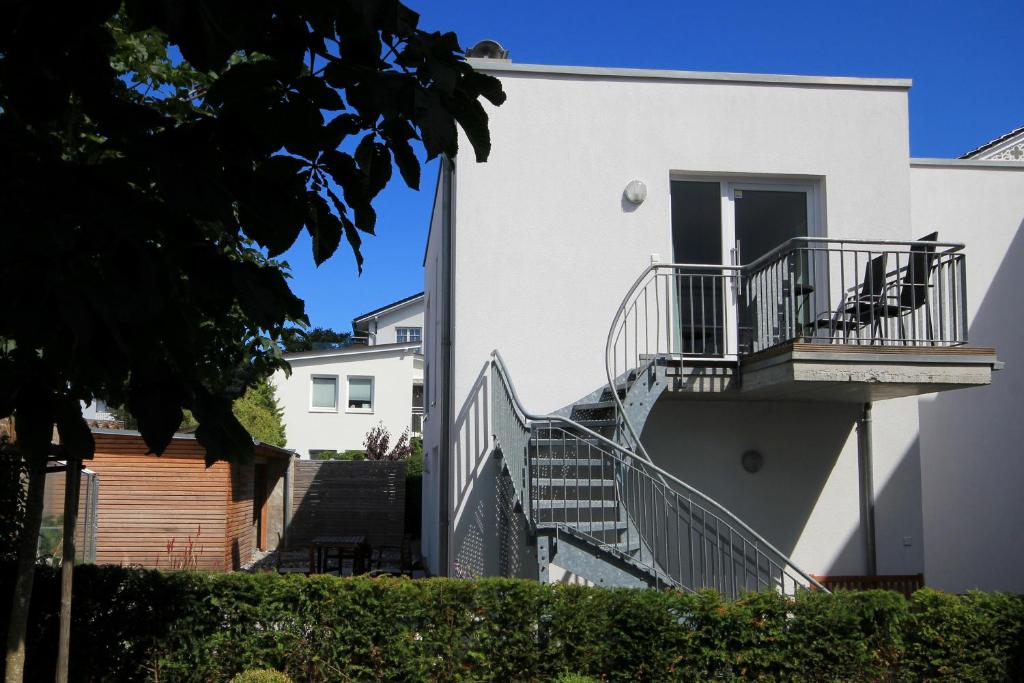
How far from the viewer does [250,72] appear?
254 centimetres

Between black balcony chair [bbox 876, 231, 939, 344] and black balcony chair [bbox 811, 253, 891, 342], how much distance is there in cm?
10

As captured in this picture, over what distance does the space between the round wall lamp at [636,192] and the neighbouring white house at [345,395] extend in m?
23.6

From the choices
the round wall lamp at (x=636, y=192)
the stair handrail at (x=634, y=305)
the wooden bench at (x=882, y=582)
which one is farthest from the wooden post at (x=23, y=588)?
the wooden bench at (x=882, y=582)

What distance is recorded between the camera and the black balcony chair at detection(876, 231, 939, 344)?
821cm

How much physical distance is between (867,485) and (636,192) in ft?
13.0

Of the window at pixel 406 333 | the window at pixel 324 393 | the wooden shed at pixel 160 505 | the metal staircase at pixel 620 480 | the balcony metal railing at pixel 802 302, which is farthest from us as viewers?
the window at pixel 406 333

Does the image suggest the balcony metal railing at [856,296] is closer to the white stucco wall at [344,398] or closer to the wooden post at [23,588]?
the wooden post at [23,588]

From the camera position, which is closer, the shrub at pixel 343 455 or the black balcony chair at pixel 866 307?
the black balcony chair at pixel 866 307

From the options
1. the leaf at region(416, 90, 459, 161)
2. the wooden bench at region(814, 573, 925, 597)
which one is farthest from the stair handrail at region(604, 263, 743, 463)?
the leaf at region(416, 90, 459, 161)

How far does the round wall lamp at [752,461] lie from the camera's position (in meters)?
9.62

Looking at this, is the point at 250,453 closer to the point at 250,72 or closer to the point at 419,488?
the point at 250,72

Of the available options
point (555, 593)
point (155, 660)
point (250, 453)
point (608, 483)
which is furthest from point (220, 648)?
point (250, 453)

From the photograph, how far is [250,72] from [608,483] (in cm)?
624

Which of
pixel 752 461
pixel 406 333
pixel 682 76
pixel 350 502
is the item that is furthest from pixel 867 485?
pixel 406 333
